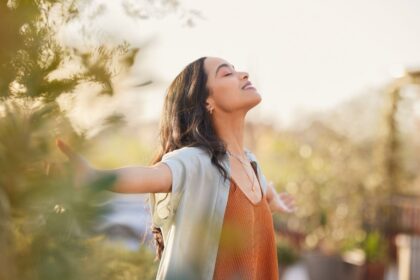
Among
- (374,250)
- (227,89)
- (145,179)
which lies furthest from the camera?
(374,250)

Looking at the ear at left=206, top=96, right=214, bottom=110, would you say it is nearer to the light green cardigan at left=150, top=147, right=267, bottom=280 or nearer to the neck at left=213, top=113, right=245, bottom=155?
the neck at left=213, top=113, right=245, bottom=155

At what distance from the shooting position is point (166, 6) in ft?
2.97

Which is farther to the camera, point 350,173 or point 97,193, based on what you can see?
point 350,173

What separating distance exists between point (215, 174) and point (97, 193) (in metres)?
1.21

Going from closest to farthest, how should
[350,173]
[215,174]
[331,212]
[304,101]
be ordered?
[215,174], [331,212], [350,173], [304,101]

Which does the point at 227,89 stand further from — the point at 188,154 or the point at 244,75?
the point at 188,154

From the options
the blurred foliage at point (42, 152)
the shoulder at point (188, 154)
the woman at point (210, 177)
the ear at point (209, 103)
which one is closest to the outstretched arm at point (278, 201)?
the woman at point (210, 177)

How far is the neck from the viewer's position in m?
2.05

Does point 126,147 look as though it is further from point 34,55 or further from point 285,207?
point 285,207

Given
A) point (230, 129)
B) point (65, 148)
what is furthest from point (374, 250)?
point (65, 148)

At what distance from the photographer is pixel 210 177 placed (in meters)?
1.83

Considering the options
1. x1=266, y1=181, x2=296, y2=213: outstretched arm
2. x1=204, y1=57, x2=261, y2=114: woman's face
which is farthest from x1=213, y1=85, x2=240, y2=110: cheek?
x1=266, y1=181, x2=296, y2=213: outstretched arm

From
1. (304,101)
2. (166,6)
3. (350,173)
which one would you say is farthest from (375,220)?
Result: (304,101)

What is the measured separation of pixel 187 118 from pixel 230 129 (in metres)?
0.12
